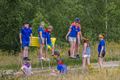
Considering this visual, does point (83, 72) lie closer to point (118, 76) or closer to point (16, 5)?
point (118, 76)

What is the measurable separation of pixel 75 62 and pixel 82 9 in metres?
14.2

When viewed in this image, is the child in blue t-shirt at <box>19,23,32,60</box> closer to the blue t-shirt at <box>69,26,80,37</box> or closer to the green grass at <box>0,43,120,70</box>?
the green grass at <box>0,43,120,70</box>

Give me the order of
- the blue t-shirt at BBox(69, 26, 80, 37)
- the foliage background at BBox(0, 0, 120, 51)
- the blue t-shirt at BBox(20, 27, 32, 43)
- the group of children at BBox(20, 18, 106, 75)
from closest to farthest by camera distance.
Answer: the group of children at BBox(20, 18, 106, 75), the blue t-shirt at BBox(20, 27, 32, 43), the blue t-shirt at BBox(69, 26, 80, 37), the foliage background at BBox(0, 0, 120, 51)

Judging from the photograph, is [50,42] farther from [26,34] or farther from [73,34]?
[26,34]

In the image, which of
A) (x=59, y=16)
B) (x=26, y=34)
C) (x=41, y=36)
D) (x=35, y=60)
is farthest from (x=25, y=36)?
(x=59, y=16)

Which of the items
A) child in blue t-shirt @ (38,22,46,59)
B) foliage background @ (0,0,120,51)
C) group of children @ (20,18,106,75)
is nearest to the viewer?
group of children @ (20,18,106,75)

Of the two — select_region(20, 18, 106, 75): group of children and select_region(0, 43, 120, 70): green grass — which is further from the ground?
select_region(20, 18, 106, 75): group of children

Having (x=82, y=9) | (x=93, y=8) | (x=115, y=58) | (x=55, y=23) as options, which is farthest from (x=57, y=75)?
(x=93, y=8)

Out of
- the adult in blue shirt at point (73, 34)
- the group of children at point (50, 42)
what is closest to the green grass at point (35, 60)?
the group of children at point (50, 42)

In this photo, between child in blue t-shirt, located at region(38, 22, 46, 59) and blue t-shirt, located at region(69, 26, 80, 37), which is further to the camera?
blue t-shirt, located at region(69, 26, 80, 37)

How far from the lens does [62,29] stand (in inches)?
→ 1254

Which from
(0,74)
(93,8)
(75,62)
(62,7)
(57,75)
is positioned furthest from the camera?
(93,8)

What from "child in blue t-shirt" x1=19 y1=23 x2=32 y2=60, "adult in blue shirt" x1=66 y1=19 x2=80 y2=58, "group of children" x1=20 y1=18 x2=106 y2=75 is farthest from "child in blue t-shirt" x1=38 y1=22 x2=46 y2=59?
"adult in blue shirt" x1=66 y1=19 x2=80 y2=58

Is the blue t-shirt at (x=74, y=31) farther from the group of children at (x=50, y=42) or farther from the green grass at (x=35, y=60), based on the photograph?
the green grass at (x=35, y=60)
